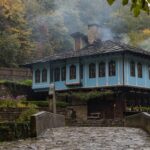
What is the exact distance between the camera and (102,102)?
34.4 metres

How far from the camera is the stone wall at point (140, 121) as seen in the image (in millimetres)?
16234

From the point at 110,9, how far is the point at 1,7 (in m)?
39.1

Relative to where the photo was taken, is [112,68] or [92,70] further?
[92,70]

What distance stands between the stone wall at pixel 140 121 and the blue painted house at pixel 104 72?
13.3 metres

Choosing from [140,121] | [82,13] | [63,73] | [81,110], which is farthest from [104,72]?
[82,13]

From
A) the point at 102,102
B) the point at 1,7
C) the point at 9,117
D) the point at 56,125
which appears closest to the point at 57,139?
the point at 56,125

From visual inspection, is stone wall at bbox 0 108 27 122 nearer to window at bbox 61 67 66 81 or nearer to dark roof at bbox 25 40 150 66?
dark roof at bbox 25 40 150 66

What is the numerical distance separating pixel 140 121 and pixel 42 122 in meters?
4.41

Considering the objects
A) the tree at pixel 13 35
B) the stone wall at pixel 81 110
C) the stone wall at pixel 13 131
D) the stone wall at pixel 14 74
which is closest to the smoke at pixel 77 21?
the tree at pixel 13 35

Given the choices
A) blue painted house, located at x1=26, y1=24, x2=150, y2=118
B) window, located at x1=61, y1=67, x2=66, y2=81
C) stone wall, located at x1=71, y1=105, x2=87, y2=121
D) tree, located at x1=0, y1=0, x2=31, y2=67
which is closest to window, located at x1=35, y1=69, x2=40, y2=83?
blue painted house, located at x1=26, y1=24, x2=150, y2=118

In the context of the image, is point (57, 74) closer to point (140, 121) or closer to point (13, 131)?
point (140, 121)

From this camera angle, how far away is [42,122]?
1581 centimetres

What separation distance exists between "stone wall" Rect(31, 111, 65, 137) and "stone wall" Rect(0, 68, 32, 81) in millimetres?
25975

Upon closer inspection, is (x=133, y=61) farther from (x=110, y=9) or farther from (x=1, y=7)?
(x=110, y=9)
